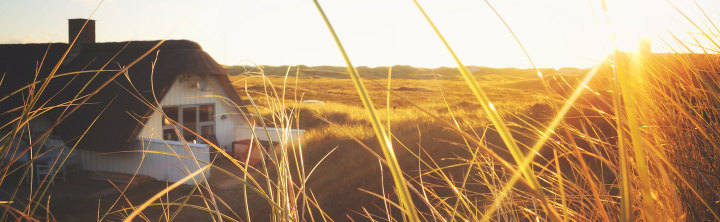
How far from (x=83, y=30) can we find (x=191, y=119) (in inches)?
226

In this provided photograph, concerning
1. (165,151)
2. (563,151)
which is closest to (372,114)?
(563,151)

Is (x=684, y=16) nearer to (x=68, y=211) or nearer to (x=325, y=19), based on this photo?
(x=325, y=19)

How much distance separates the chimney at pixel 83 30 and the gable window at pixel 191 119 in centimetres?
378

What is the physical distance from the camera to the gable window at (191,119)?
13000 mm

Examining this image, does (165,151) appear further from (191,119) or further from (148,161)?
(191,119)

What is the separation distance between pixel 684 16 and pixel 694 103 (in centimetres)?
35

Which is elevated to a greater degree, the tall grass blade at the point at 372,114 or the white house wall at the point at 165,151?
the tall grass blade at the point at 372,114

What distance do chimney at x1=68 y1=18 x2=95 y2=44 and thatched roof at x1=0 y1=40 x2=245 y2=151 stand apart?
1.15 feet

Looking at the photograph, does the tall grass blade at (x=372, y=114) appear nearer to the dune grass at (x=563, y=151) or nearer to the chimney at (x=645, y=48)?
the dune grass at (x=563, y=151)

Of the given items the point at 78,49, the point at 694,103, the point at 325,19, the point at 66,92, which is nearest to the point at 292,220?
the point at 325,19

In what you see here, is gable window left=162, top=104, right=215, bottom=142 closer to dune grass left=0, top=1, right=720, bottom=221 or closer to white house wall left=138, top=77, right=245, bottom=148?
white house wall left=138, top=77, right=245, bottom=148

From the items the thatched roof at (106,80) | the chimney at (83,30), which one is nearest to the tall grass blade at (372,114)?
the thatched roof at (106,80)

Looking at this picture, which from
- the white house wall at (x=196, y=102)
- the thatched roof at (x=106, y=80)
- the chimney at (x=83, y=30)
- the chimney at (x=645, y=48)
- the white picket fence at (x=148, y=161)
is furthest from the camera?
the chimney at (x=83, y=30)

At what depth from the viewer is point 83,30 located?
1592 cm
